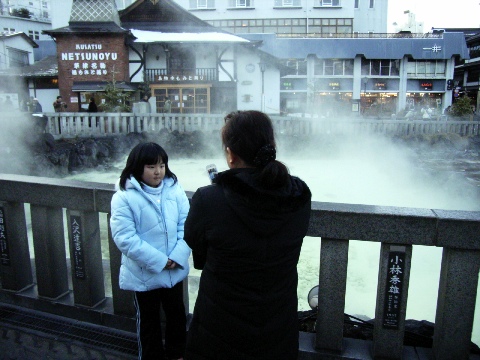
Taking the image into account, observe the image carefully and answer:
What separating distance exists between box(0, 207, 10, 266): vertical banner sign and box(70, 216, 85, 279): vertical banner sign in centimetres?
67

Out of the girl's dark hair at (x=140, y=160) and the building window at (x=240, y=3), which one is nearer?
the girl's dark hair at (x=140, y=160)

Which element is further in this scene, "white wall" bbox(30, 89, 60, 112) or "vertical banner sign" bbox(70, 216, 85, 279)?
"white wall" bbox(30, 89, 60, 112)

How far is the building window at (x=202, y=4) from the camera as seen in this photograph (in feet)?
122

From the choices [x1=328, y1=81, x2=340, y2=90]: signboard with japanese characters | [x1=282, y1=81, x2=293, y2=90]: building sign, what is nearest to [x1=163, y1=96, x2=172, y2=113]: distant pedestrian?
[x1=282, y1=81, x2=293, y2=90]: building sign

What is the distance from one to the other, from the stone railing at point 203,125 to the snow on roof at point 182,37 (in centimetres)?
490

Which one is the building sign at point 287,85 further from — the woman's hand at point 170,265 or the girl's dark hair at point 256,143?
the girl's dark hair at point 256,143

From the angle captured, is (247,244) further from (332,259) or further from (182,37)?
(182,37)

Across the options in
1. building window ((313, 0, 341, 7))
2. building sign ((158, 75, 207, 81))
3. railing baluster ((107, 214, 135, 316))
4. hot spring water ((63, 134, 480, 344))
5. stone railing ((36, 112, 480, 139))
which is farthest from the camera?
building window ((313, 0, 341, 7))

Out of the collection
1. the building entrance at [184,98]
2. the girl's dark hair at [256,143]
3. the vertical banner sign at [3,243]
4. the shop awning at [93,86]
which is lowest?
the vertical banner sign at [3,243]

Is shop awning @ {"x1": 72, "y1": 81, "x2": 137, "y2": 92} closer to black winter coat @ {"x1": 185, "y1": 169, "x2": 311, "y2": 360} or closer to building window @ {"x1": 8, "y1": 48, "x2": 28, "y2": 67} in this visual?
building window @ {"x1": 8, "y1": 48, "x2": 28, "y2": 67}

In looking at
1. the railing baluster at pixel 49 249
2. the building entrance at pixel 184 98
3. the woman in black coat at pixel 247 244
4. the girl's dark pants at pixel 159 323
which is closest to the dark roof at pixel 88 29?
the building entrance at pixel 184 98

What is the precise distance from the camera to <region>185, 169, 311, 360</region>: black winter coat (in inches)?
55.2

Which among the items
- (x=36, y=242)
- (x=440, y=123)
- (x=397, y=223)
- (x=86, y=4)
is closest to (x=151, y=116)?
(x=86, y=4)

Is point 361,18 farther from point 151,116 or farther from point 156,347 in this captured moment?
point 156,347
